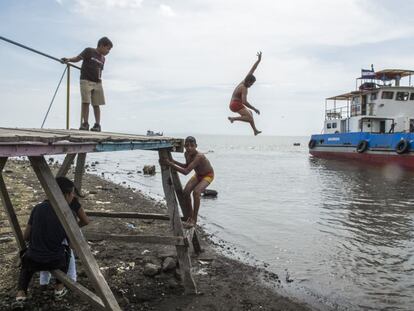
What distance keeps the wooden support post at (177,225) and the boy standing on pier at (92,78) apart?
234 centimetres

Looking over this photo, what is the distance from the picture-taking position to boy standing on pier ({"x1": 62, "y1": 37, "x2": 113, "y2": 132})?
25.6ft

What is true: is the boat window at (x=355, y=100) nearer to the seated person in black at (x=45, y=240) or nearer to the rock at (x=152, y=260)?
the rock at (x=152, y=260)

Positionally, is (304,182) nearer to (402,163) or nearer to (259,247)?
(402,163)

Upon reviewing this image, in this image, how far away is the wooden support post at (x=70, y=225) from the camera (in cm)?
377

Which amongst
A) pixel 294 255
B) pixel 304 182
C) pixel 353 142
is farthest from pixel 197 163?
pixel 353 142

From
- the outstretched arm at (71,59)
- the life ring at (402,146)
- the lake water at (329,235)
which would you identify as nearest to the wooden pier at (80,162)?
the outstretched arm at (71,59)

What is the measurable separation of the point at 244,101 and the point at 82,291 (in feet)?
16.9

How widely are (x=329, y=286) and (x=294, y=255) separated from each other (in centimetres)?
199

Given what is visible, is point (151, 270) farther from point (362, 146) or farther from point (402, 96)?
point (402, 96)

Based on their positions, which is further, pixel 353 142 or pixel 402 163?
pixel 353 142

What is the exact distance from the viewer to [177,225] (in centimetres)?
629

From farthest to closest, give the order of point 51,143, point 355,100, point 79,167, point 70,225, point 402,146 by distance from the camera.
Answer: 1. point 355,100
2. point 402,146
3. point 79,167
4. point 70,225
5. point 51,143

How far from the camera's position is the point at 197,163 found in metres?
7.14

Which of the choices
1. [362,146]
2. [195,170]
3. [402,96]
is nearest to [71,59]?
[195,170]
